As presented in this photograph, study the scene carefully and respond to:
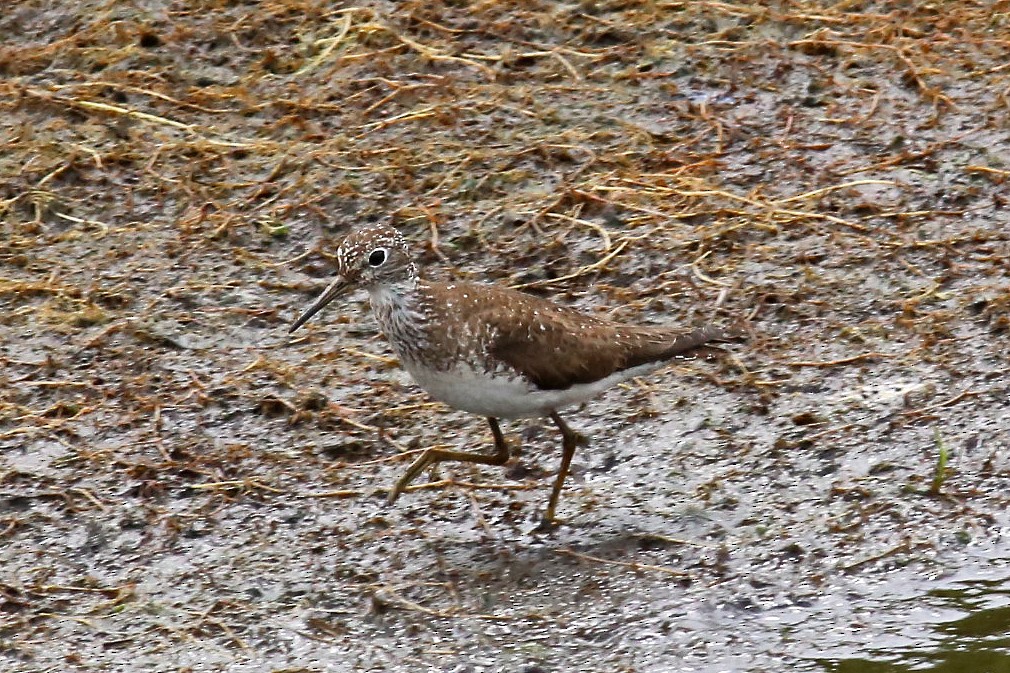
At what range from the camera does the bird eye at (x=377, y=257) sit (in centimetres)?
726

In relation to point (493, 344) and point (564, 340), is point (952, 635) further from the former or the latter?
point (493, 344)

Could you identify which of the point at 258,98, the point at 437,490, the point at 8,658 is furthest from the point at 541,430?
the point at 258,98

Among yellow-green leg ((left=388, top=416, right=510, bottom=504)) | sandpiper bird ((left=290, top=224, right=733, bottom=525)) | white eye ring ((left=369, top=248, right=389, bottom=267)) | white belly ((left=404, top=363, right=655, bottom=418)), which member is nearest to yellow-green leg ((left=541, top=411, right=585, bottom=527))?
sandpiper bird ((left=290, top=224, right=733, bottom=525))

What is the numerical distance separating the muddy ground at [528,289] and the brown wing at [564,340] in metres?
0.57

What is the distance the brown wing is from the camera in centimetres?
706

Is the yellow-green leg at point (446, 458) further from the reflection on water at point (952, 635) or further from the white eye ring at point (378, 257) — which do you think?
the reflection on water at point (952, 635)

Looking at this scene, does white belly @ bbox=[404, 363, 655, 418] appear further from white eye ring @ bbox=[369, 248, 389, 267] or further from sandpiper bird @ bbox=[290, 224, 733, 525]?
white eye ring @ bbox=[369, 248, 389, 267]

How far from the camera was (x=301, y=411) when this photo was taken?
8078 mm

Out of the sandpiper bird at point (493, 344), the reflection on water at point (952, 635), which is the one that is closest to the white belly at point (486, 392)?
the sandpiper bird at point (493, 344)

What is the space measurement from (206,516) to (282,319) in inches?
67.7

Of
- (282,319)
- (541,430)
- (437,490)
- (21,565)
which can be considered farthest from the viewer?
(282,319)

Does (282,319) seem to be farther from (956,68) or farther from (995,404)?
(956,68)

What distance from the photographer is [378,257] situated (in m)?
7.28

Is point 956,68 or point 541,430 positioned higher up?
point 956,68
